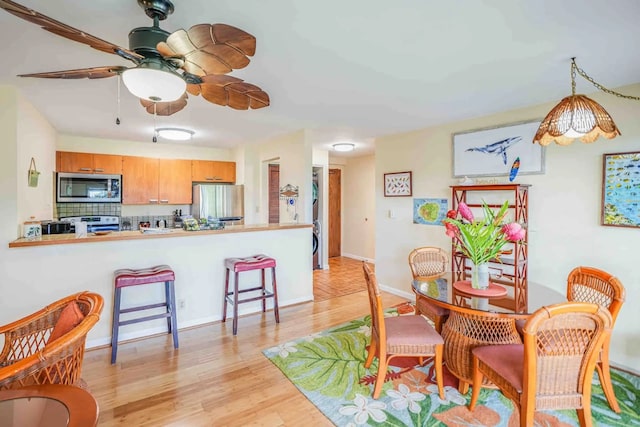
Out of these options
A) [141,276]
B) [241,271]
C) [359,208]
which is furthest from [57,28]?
[359,208]

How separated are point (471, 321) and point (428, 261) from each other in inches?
38.9

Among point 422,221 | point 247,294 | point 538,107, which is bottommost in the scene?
point 247,294

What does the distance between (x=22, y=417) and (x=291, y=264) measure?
3096mm

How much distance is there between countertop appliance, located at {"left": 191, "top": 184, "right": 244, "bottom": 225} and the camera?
521cm

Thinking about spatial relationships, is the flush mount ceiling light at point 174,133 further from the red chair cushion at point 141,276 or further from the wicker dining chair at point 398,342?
the wicker dining chair at point 398,342

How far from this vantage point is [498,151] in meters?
3.29

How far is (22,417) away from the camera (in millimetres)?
994

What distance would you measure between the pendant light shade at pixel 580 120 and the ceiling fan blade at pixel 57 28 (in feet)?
7.94

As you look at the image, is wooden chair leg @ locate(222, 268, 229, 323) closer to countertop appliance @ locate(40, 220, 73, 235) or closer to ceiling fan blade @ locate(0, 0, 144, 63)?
countertop appliance @ locate(40, 220, 73, 235)

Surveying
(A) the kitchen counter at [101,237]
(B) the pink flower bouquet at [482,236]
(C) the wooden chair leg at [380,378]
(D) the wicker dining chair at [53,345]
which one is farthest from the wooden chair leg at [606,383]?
(A) the kitchen counter at [101,237]

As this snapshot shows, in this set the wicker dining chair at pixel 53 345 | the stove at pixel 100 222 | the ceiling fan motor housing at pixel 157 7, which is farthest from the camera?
the stove at pixel 100 222

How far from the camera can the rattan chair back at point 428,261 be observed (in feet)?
9.98

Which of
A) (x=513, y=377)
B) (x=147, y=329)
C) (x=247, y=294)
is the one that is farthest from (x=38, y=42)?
(x=513, y=377)

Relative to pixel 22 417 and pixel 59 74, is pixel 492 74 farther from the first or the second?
pixel 22 417
